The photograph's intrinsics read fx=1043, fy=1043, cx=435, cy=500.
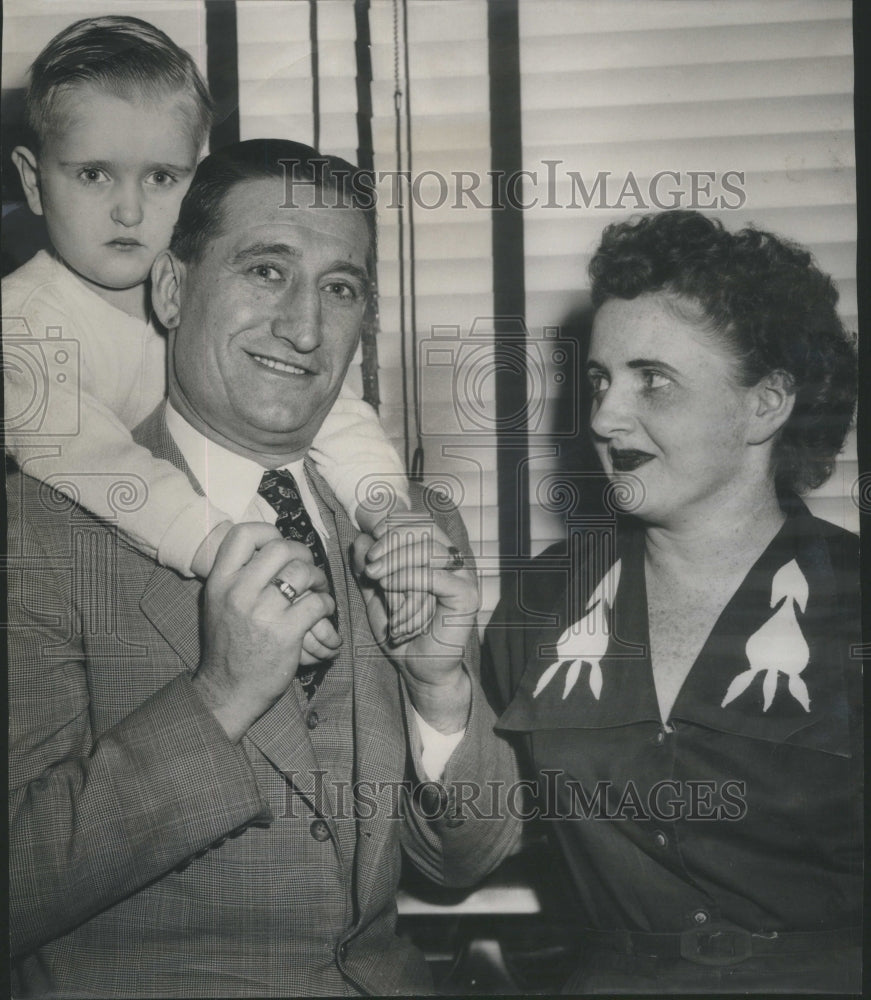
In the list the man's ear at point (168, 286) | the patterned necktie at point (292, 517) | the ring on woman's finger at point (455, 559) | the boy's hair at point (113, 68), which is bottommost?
the ring on woman's finger at point (455, 559)

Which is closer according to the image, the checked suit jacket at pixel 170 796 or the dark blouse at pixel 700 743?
the checked suit jacket at pixel 170 796

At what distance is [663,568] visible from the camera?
8.21ft

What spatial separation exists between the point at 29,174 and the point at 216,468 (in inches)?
33.0

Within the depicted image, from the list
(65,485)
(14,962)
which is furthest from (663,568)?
(14,962)

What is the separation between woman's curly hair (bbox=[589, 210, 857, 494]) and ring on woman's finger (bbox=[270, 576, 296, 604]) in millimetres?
989

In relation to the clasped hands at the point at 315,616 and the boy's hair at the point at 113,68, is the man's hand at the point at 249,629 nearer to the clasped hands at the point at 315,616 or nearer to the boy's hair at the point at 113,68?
the clasped hands at the point at 315,616

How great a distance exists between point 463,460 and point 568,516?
0.29 metres

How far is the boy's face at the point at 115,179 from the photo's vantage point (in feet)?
7.88

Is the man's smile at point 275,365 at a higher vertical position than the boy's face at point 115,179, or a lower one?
lower

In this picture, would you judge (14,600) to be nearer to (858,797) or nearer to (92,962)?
(92,962)

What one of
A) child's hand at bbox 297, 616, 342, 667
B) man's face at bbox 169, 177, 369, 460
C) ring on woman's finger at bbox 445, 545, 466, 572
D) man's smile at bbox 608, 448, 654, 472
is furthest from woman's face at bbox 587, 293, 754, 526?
child's hand at bbox 297, 616, 342, 667

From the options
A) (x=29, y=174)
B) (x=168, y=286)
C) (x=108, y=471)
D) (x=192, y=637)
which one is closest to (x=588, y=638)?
(x=192, y=637)

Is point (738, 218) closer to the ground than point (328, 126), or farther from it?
closer to the ground

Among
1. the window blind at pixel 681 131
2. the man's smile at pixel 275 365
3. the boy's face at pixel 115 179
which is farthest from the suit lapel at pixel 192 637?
the window blind at pixel 681 131
